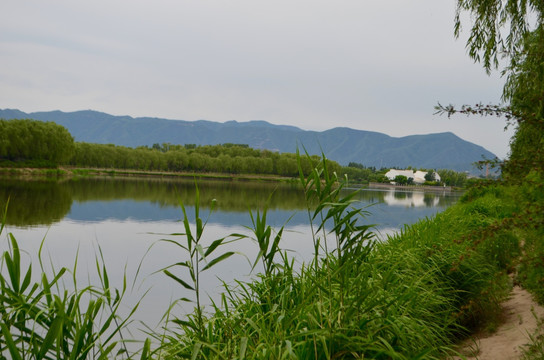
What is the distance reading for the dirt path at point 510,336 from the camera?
4469 mm

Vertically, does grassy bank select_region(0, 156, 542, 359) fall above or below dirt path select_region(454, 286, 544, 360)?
above

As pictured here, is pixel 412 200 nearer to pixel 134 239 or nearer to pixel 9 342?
pixel 134 239

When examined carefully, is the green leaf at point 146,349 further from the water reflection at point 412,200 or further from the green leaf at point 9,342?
the water reflection at point 412,200

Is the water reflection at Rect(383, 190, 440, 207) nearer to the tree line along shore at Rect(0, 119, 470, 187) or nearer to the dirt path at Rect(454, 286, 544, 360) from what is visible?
the tree line along shore at Rect(0, 119, 470, 187)

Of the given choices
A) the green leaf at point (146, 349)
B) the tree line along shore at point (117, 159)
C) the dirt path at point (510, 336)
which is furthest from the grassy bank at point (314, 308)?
the tree line along shore at point (117, 159)

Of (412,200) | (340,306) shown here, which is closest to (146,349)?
(340,306)

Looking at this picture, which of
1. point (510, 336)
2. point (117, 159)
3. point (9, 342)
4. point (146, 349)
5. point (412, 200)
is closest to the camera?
point (9, 342)

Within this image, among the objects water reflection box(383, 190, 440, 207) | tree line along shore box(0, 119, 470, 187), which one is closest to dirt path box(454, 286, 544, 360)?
water reflection box(383, 190, 440, 207)

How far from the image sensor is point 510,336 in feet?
16.1

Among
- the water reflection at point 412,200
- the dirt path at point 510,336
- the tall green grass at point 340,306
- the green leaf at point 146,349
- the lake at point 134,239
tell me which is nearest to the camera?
the green leaf at point 146,349

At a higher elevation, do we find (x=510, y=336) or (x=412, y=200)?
(x=510, y=336)

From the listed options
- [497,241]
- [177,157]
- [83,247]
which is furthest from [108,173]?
[497,241]

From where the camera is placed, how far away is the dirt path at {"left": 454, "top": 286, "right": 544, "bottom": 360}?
447 centimetres

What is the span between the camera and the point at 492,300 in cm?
573
